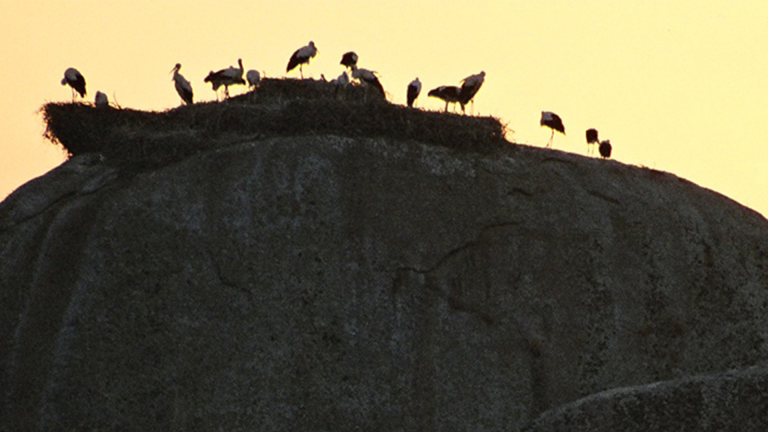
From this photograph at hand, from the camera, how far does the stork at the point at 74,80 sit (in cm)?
3550

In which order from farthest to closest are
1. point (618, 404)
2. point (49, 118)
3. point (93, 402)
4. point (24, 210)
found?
point (49, 118), point (24, 210), point (93, 402), point (618, 404)

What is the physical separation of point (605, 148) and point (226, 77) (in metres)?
8.45

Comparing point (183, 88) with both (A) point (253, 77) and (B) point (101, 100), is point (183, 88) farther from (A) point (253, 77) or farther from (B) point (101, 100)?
(B) point (101, 100)

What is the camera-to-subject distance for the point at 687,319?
31.5 meters

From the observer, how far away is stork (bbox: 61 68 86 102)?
1398 inches

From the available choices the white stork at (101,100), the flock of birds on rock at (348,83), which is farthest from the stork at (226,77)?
the white stork at (101,100)

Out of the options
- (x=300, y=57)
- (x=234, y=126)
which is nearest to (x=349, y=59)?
(x=300, y=57)

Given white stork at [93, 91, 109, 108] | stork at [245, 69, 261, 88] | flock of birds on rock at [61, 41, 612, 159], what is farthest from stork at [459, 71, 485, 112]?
white stork at [93, 91, 109, 108]

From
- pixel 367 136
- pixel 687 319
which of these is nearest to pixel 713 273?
pixel 687 319

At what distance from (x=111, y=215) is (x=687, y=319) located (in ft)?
36.3

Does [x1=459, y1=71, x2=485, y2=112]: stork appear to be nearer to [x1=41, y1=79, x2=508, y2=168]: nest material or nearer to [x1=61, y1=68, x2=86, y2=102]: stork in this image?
[x1=41, y1=79, x2=508, y2=168]: nest material

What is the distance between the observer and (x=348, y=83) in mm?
34562

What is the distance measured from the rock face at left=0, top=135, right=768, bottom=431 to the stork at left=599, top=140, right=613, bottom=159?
4.68m

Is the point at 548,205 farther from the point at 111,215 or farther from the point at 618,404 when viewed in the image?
the point at 618,404
